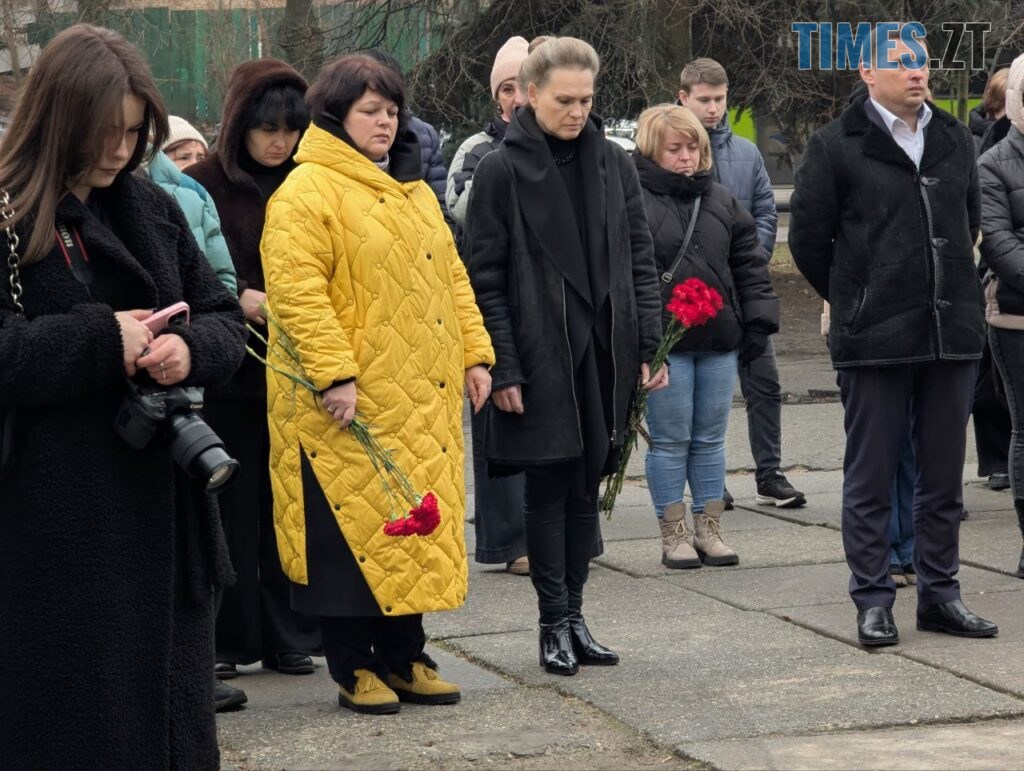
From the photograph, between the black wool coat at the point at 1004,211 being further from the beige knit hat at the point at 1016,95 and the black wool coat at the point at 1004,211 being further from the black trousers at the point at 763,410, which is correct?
the black trousers at the point at 763,410

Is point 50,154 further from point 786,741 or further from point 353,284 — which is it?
point 786,741

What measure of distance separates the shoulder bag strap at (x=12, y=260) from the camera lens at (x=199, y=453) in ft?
1.25

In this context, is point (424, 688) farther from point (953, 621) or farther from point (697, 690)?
point (953, 621)

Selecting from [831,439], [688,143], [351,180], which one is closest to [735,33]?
[831,439]

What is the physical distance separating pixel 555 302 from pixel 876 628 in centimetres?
157

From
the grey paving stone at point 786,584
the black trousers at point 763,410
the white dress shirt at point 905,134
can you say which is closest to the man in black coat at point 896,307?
the white dress shirt at point 905,134

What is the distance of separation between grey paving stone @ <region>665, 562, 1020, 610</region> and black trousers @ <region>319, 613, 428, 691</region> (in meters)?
1.72

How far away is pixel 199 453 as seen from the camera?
3.30 m

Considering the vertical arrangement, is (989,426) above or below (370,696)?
above

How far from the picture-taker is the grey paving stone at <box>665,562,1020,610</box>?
21.6ft

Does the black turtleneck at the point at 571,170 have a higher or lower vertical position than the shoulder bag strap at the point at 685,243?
higher

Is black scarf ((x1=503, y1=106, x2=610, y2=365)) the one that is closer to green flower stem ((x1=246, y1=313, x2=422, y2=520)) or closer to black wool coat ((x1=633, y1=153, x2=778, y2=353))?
green flower stem ((x1=246, y1=313, x2=422, y2=520))

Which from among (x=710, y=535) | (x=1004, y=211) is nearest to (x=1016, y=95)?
(x=1004, y=211)

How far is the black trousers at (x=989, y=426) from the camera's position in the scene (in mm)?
8656
